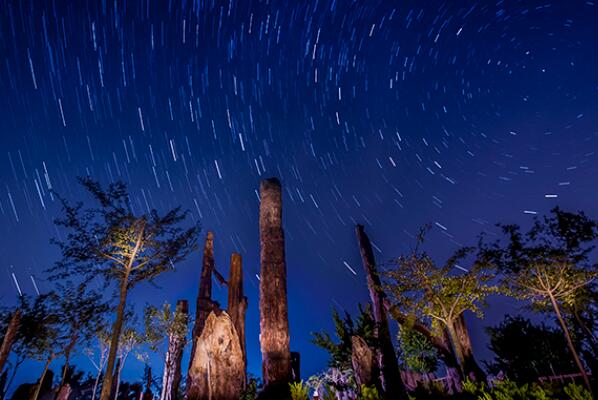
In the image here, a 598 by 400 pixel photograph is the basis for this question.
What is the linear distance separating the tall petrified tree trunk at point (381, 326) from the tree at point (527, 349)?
12.9 meters

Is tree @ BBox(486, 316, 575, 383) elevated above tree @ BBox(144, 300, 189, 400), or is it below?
below

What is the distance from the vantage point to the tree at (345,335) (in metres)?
21.5

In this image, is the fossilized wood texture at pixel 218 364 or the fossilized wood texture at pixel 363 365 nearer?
Answer: the fossilized wood texture at pixel 218 364

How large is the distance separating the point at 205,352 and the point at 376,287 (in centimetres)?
1200

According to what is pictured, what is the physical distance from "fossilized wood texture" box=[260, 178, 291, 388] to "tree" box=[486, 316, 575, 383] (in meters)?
20.4

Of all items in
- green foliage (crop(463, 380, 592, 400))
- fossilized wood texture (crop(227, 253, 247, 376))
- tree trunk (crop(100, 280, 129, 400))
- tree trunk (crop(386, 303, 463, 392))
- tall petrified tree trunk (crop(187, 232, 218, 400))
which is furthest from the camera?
tree trunk (crop(386, 303, 463, 392))

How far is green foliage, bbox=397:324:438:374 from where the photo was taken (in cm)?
2405

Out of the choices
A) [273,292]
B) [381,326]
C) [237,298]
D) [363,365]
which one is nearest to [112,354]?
Answer: [237,298]

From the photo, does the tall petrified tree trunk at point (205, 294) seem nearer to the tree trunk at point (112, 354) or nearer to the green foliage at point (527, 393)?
the tree trunk at point (112, 354)

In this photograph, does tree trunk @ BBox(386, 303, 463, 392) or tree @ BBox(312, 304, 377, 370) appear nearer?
tree trunk @ BBox(386, 303, 463, 392)

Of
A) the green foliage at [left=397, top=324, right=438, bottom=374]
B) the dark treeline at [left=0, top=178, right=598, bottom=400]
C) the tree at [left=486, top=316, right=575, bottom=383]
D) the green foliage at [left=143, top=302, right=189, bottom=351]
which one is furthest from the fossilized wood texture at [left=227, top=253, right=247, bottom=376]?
the tree at [left=486, top=316, right=575, bottom=383]

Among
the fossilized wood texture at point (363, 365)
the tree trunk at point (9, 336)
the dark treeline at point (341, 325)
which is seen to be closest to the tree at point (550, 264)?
the dark treeline at point (341, 325)

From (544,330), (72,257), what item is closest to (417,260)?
(544,330)

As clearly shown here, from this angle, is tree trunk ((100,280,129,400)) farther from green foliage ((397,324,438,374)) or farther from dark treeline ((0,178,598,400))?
green foliage ((397,324,438,374))
